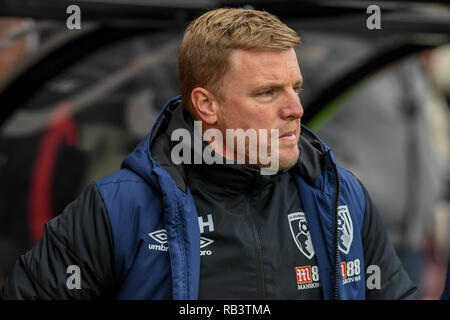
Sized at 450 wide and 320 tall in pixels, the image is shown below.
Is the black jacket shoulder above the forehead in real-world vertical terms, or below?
below

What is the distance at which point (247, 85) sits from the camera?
198 centimetres

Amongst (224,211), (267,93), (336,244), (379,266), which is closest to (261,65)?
(267,93)

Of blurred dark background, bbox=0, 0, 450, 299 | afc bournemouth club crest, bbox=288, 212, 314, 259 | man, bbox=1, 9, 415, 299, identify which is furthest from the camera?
blurred dark background, bbox=0, 0, 450, 299

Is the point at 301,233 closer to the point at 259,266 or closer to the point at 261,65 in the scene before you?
the point at 259,266

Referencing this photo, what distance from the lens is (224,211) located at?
6.54ft

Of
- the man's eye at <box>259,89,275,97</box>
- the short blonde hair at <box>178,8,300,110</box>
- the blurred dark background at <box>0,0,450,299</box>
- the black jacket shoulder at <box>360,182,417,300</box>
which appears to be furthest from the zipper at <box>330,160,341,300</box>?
the blurred dark background at <box>0,0,450,299</box>

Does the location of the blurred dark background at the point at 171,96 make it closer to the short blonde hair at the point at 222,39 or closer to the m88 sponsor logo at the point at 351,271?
the short blonde hair at the point at 222,39

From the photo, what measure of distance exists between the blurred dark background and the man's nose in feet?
3.87

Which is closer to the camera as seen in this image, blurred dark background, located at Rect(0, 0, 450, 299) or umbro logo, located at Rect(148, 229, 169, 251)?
umbro logo, located at Rect(148, 229, 169, 251)

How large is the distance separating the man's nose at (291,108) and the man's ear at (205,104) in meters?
0.19

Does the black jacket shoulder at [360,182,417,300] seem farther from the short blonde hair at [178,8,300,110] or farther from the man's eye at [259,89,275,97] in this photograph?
the short blonde hair at [178,8,300,110]

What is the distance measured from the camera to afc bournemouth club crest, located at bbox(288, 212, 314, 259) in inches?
79.7
